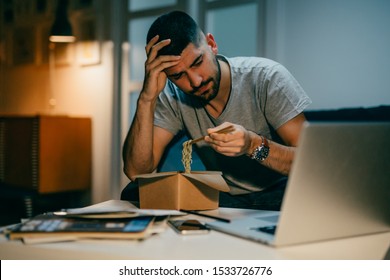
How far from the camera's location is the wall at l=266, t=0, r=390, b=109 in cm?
221

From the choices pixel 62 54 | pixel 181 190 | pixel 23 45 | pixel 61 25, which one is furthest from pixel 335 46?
pixel 23 45

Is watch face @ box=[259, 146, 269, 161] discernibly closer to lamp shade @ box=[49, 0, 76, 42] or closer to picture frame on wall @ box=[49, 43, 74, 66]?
lamp shade @ box=[49, 0, 76, 42]

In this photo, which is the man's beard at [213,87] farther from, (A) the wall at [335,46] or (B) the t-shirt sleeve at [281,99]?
(A) the wall at [335,46]

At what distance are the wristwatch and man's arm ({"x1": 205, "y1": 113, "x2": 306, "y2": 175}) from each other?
0.01 m

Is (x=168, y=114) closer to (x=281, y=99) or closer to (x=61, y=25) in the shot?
(x=281, y=99)

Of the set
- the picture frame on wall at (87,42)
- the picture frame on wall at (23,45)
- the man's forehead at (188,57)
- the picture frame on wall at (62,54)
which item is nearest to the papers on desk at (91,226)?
the man's forehead at (188,57)

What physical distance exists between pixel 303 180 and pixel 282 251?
0.13 meters

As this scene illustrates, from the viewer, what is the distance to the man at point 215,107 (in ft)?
5.28

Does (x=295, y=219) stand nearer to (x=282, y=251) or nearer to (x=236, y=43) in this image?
(x=282, y=251)

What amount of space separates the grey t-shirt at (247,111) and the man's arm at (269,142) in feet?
0.12

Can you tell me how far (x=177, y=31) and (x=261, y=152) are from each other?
488 millimetres

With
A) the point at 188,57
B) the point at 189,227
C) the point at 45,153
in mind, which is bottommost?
the point at 45,153

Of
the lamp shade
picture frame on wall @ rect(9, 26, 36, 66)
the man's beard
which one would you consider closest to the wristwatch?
the man's beard

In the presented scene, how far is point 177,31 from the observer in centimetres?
159
